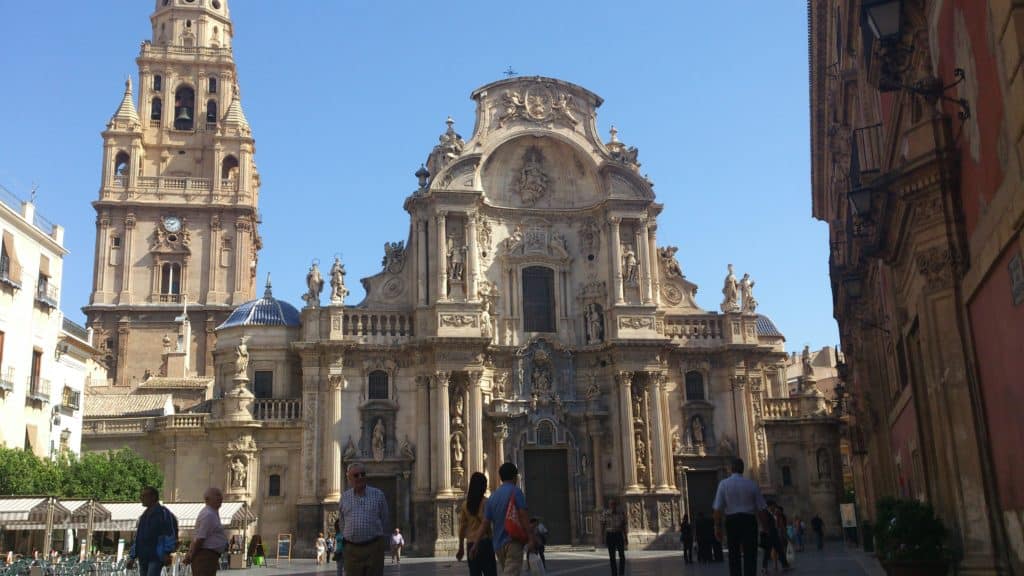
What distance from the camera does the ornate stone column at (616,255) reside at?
1654 inches

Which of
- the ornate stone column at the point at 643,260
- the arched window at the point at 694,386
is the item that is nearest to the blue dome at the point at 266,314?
the ornate stone column at the point at 643,260

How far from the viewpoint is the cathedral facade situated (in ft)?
129

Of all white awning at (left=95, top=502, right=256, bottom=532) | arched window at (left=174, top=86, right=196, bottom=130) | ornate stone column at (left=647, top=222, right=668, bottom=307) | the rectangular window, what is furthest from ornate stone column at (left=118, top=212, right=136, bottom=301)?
ornate stone column at (left=647, top=222, right=668, bottom=307)

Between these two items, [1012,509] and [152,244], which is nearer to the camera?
[1012,509]

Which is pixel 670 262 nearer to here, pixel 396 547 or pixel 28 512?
pixel 396 547

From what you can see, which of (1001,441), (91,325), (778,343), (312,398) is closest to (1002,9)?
(1001,441)

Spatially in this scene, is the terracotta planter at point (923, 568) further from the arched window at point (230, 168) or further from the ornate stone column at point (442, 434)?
the arched window at point (230, 168)

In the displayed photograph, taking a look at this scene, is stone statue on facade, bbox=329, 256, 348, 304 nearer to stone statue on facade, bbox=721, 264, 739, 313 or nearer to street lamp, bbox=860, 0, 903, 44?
stone statue on facade, bbox=721, 264, 739, 313

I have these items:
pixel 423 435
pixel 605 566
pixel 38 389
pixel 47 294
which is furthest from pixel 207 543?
pixel 47 294

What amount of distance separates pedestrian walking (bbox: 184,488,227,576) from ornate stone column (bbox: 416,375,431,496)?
90.2 ft

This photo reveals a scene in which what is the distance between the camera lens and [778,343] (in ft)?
169

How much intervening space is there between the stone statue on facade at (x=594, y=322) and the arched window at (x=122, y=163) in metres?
37.9

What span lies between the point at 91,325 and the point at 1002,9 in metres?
61.0

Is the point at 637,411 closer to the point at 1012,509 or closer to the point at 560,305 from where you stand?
the point at 560,305
